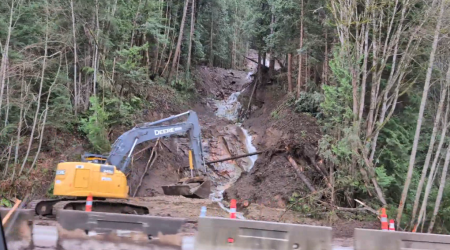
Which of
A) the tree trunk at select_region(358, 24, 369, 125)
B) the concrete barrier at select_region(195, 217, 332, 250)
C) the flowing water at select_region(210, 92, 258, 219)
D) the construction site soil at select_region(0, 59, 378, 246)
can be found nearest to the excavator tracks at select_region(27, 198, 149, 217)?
the construction site soil at select_region(0, 59, 378, 246)

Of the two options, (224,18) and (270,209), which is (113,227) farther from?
(224,18)

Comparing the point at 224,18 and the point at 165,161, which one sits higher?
the point at 224,18

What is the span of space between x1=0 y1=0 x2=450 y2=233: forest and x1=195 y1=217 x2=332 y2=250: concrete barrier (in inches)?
288

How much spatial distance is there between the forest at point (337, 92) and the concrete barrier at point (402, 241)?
633 centimetres

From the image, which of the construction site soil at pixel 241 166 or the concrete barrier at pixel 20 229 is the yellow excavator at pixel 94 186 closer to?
the construction site soil at pixel 241 166

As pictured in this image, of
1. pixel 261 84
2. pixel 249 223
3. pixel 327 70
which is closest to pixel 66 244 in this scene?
pixel 249 223

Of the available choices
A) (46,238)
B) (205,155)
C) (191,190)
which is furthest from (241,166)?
(46,238)

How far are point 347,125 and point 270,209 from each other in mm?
4352

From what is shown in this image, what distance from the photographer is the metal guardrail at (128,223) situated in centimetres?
576

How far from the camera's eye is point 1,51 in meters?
14.6

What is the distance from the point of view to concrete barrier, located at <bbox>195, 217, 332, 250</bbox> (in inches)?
219

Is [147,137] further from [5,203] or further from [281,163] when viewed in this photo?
[281,163]

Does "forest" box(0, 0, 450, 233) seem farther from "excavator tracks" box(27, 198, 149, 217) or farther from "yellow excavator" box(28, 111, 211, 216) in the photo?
"yellow excavator" box(28, 111, 211, 216)

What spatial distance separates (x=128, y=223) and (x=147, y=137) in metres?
8.41
